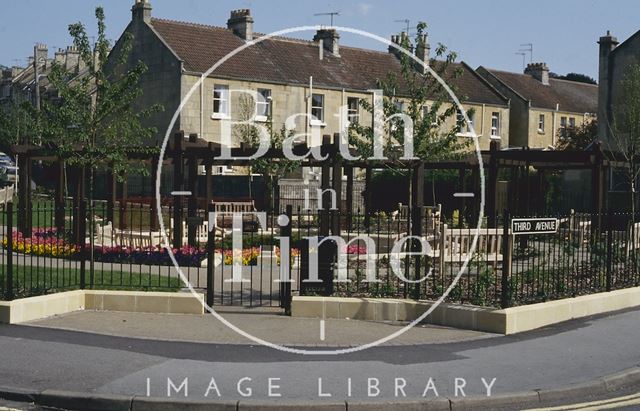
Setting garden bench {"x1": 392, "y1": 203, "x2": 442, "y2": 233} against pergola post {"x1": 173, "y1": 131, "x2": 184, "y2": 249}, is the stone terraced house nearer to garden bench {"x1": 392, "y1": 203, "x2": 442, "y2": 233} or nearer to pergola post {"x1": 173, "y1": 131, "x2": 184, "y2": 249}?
garden bench {"x1": 392, "y1": 203, "x2": 442, "y2": 233}

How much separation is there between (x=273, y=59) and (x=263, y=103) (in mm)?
3359

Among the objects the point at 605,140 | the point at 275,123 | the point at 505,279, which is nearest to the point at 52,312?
the point at 505,279

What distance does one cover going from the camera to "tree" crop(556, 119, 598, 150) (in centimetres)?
5406

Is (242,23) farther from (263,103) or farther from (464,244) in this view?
(464,244)

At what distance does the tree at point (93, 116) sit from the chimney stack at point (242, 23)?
84.8 feet

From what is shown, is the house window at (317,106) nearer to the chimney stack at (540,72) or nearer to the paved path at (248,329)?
the chimney stack at (540,72)

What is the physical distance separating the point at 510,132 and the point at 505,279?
4932cm

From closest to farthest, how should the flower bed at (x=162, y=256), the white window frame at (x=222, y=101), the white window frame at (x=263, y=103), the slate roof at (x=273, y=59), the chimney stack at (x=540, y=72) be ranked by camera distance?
the flower bed at (x=162, y=256), the white window frame at (x=222, y=101), the slate roof at (x=273, y=59), the white window frame at (x=263, y=103), the chimney stack at (x=540, y=72)

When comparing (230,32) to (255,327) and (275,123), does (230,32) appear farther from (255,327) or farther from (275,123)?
(255,327)

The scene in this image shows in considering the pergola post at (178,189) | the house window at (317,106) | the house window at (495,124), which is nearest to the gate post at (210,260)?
the pergola post at (178,189)

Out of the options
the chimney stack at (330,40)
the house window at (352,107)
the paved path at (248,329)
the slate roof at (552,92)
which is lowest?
the paved path at (248,329)

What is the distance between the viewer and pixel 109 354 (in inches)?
385

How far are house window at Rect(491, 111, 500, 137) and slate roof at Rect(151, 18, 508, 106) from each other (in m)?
3.92

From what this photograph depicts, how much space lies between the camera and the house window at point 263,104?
1754 inches
